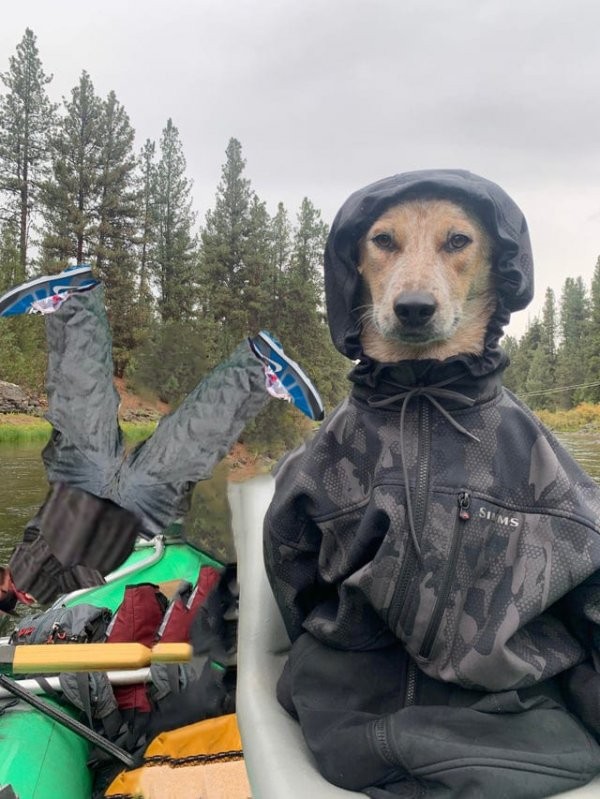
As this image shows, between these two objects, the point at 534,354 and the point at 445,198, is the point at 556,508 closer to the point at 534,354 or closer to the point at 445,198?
the point at 445,198

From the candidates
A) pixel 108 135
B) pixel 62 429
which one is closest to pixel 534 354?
pixel 62 429

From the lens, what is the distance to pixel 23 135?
68.0 feet

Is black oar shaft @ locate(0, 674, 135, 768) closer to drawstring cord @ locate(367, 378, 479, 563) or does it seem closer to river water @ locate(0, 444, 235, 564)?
river water @ locate(0, 444, 235, 564)

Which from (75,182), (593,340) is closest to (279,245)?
(75,182)

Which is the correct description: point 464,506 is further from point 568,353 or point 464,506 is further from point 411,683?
point 568,353

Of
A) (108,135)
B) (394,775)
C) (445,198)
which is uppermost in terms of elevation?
(108,135)

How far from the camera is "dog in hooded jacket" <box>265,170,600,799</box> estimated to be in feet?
3.18

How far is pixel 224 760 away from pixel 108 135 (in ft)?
75.2

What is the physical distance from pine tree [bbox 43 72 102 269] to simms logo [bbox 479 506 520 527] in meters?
19.9

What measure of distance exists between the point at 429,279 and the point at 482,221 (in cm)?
15

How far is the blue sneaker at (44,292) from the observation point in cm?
227

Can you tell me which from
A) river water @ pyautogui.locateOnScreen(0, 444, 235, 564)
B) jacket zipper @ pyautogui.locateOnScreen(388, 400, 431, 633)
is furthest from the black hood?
river water @ pyautogui.locateOnScreen(0, 444, 235, 564)

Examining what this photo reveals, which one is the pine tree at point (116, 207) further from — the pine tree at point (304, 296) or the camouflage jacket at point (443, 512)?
the camouflage jacket at point (443, 512)

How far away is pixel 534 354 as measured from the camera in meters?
7.24
